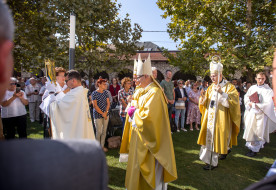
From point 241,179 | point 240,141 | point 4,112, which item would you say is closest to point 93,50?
point 4,112

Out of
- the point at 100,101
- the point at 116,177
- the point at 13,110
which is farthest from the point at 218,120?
the point at 13,110

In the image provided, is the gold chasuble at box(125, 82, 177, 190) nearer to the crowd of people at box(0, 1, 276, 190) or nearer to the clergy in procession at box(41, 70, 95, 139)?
the crowd of people at box(0, 1, 276, 190)

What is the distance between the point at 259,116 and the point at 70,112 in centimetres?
481

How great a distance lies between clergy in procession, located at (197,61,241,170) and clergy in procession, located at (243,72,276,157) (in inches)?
40.6

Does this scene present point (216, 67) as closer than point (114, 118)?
Yes

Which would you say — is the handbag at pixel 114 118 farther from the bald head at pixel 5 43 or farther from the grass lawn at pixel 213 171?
the bald head at pixel 5 43

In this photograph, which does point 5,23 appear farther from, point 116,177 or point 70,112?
point 116,177

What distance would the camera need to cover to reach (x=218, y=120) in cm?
455

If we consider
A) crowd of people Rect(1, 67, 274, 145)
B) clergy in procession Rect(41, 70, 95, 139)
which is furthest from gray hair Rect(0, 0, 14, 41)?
crowd of people Rect(1, 67, 274, 145)

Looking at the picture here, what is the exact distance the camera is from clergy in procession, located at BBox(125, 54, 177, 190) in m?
3.06

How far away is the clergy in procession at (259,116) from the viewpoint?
210 inches

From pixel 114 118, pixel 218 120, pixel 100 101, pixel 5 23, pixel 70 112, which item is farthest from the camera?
pixel 114 118

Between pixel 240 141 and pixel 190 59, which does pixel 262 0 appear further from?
pixel 240 141

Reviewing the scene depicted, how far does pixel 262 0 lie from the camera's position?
9695mm
